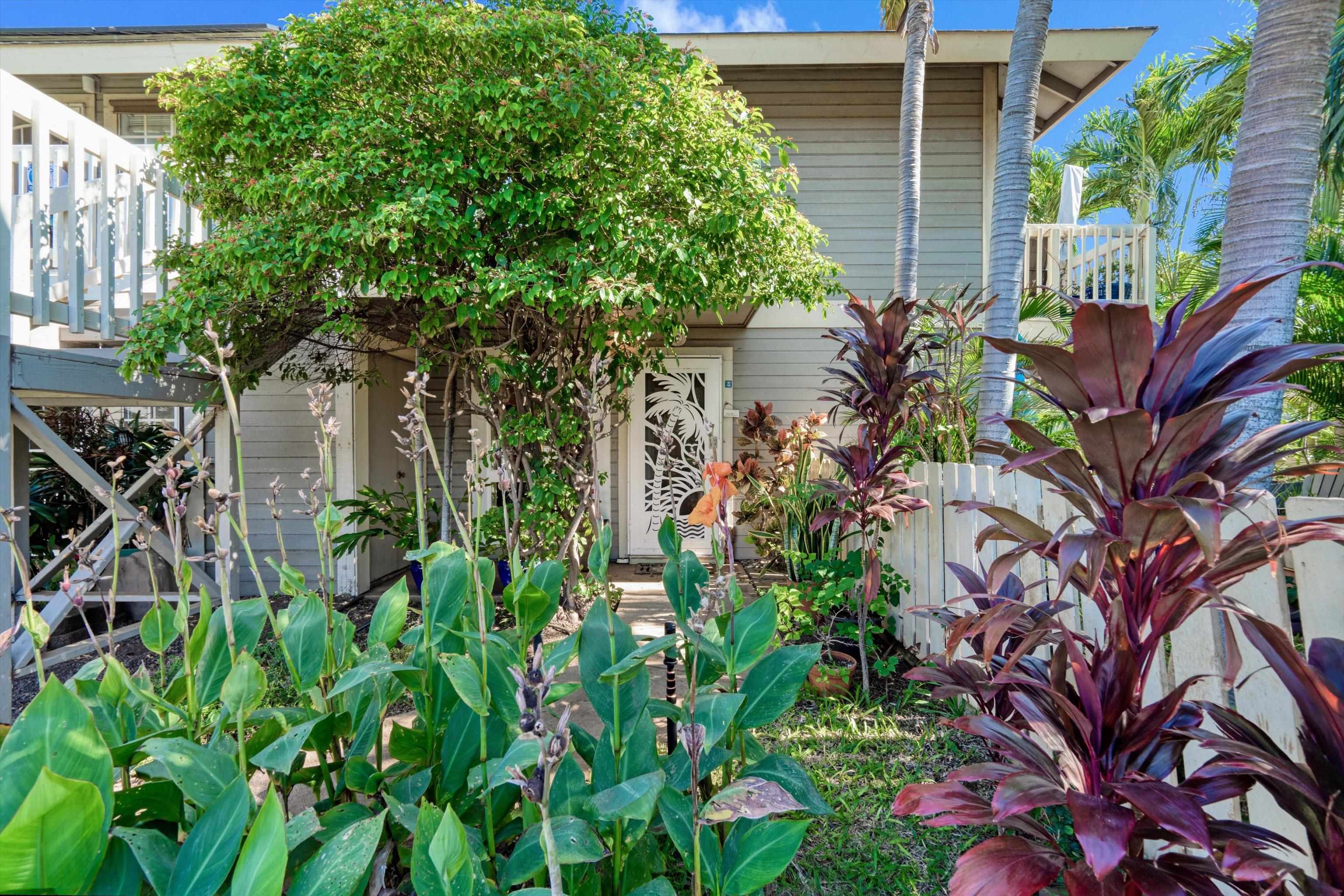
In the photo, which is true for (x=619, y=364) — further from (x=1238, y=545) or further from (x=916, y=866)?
(x=1238, y=545)

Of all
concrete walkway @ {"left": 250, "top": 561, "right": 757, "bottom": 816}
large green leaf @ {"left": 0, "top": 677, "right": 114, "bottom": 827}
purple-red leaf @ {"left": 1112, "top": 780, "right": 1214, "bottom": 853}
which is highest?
large green leaf @ {"left": 0, "top": 677, "right": 114, "bottom": 827}

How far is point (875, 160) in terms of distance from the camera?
23.0 feet

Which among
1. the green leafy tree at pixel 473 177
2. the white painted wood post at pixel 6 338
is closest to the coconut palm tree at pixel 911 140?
the green leafy tree at pixel 473 177

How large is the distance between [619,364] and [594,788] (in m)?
3.26

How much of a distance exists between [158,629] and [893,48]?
7660mm

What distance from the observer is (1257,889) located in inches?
43.8

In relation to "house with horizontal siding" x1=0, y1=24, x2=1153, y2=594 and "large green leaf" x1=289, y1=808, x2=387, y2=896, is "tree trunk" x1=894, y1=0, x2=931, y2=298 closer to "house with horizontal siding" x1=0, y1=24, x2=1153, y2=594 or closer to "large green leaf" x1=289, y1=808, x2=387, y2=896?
"house with horizontal siding" x1=0, y1=24, x2=1153, y2=594

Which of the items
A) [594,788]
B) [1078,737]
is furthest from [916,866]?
[594,788]

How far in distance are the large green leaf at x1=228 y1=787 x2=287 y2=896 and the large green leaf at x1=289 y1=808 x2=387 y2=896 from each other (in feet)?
0.39

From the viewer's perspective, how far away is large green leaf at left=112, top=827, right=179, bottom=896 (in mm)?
940

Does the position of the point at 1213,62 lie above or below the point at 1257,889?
above

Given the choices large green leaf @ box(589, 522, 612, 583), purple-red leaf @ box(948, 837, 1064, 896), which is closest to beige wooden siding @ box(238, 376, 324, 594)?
large green leaf @ box(589, 522, 612, 583)

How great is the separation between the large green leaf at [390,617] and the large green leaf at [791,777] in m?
0.97

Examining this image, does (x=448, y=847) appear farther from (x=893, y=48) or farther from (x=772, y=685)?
(x=893, y=48)
